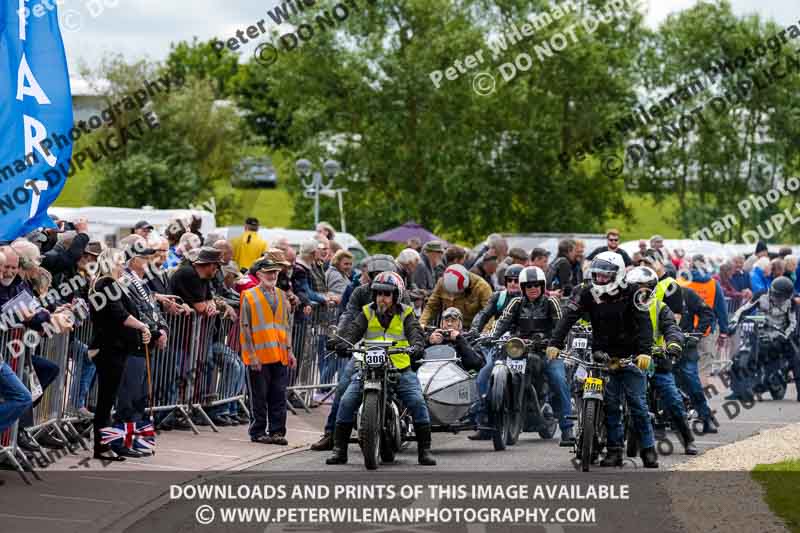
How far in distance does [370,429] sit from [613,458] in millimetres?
2244

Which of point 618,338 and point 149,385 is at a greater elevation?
point 618,338

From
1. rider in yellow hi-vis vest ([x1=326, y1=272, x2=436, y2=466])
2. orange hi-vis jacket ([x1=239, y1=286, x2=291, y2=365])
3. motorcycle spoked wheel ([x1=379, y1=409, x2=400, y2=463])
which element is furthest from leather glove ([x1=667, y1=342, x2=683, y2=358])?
orange hi-vis jacket ([x1=239, y1=286, x2=291, y2=365])

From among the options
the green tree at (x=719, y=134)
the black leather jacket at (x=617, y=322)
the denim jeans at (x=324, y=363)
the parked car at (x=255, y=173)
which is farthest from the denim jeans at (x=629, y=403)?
the parked car at (x=255, y=173)

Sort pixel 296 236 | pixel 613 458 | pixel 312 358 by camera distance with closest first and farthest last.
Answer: pixel 613 458 → pixel 312 358 → pixel 296 236

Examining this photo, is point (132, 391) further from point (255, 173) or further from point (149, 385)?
point (255, 173)

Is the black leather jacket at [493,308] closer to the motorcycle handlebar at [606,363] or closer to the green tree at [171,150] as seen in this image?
the motorcycle handlebar at [606,363]

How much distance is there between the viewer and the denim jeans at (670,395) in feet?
49.5

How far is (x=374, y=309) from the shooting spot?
14266 millimetres

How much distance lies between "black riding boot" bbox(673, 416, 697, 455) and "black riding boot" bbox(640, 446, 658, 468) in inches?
48.7

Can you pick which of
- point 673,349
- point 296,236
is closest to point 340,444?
point 673,349

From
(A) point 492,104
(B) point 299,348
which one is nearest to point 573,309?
(B) point 299,348

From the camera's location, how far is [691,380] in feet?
57.6

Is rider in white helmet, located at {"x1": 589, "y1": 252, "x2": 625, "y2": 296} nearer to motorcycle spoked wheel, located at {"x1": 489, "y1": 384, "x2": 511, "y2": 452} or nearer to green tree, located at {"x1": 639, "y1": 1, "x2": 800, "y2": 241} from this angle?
motorcycle spoked wheel, located at {"x1": 489, "y1": 384, "x2": 511, "y2": 452}

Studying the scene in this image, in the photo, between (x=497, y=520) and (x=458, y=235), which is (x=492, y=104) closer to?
(x=458, y=235)
